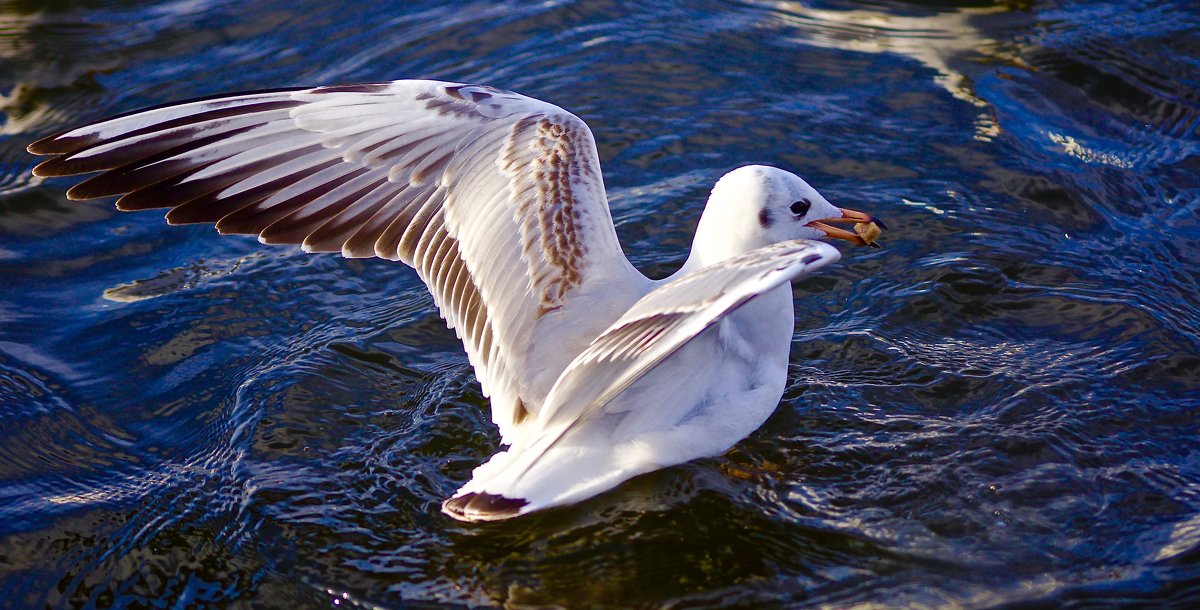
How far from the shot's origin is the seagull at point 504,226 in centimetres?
428

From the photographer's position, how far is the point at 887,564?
392 centimetres

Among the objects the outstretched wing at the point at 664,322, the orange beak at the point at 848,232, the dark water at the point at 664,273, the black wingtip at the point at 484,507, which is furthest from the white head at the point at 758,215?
the black wingtip at the point at 484,507

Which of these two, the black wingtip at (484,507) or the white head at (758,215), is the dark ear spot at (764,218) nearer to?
the white head at (758,215)

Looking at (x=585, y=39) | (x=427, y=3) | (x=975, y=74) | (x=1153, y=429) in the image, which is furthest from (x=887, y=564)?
(x=427, y=3)

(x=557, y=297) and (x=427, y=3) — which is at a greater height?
(x=427, y=3)

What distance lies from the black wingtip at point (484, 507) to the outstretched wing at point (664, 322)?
27 centimetres

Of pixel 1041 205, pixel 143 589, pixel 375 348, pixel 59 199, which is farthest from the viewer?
pixel 59 199

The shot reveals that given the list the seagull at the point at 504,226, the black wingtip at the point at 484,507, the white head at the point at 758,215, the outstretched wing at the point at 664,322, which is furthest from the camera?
the white head at the point at 758,215

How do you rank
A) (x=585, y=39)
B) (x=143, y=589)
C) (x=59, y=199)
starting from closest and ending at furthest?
(x=143, y=589) < (x=59, y=199) < (x=585, y=39)

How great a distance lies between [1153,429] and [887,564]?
1.37 m

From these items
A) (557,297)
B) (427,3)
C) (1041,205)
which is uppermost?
(427,3)

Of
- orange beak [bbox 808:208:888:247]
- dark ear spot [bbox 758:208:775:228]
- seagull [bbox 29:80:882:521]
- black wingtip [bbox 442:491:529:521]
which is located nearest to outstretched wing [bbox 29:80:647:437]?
seagull [bbox 29:80:882:521]

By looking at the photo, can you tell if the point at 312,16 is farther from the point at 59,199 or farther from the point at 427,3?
the point at 59,199

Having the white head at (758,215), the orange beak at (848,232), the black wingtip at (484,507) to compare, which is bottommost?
the black wingtip at (484,507)
